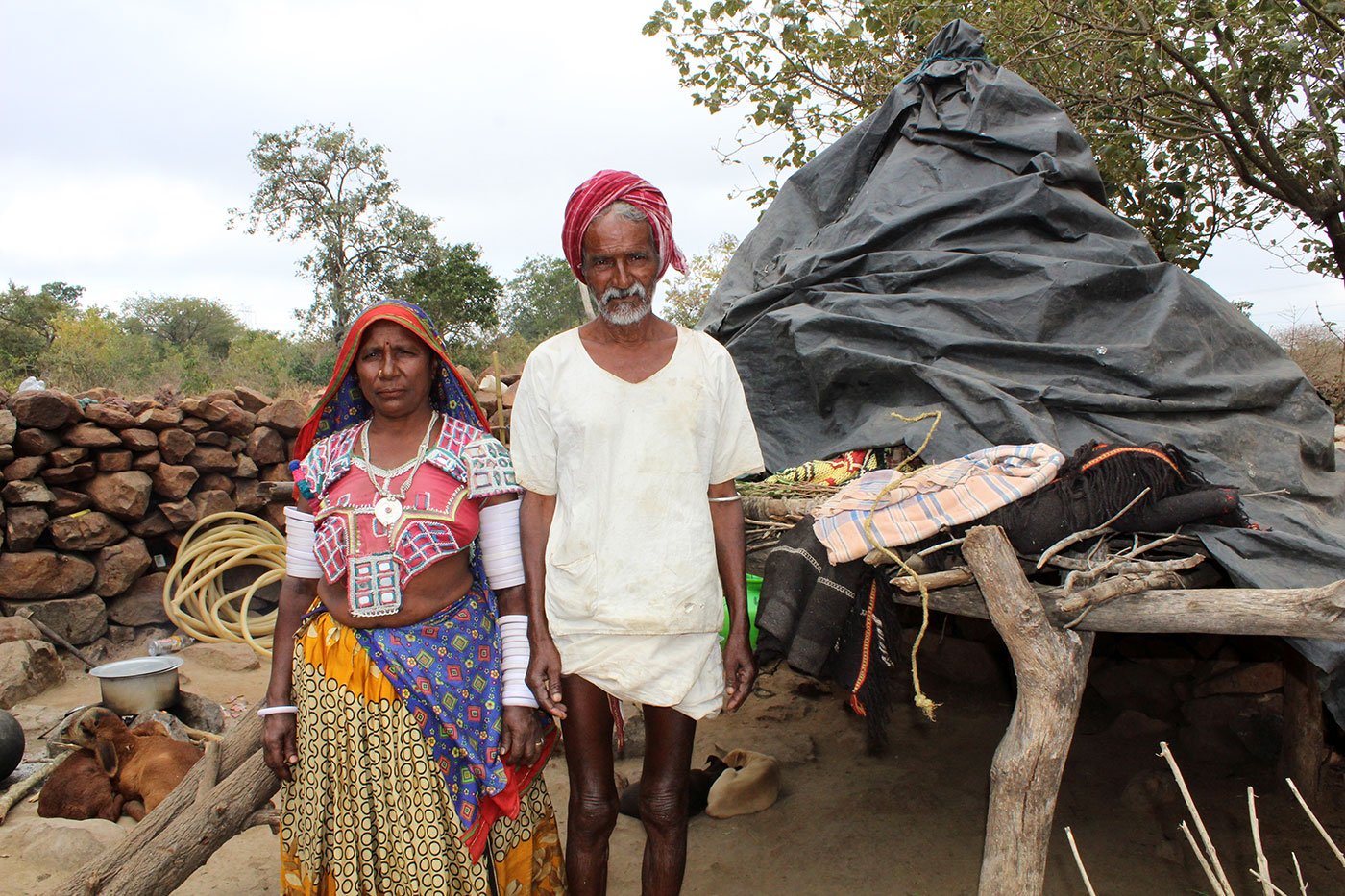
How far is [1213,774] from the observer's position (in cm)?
437

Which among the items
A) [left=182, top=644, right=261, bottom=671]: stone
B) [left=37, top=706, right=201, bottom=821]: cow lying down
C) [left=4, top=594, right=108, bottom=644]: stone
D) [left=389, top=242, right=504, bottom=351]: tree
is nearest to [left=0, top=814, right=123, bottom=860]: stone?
[left=37, top=706, right=201, bottom=821]: cow lying down

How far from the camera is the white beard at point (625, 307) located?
2.22 m

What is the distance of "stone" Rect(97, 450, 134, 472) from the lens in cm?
645

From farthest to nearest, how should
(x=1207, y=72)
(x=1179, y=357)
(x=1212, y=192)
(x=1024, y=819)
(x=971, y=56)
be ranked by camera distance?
(x=1212, y=192)
(x=1207, y=72)
(x=971, y=56)
(x=1179, y=357)
(x=1024, y=819)

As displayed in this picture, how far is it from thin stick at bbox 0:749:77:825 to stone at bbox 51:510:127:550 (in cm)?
226

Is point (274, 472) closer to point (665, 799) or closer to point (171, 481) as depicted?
point (171, 481)

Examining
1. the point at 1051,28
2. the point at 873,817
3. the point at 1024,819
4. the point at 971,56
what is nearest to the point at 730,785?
the point at 873,817

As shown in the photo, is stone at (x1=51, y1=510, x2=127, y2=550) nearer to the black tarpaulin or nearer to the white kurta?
the black tarpaulin

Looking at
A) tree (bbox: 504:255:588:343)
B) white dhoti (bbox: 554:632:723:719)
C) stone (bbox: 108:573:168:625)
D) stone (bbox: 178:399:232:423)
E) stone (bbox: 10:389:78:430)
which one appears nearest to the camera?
white dhoti (bbox: 554:632:723:719)

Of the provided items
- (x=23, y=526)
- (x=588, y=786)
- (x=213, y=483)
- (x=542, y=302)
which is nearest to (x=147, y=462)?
(x=213, y=483)

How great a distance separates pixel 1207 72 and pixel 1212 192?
3.77 feet

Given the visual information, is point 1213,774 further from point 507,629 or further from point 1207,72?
point 1207,72

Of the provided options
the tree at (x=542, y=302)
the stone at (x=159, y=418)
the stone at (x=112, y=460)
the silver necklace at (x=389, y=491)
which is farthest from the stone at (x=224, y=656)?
the tree at (x=542, y=302)

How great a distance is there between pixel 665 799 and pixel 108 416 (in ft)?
18.9
